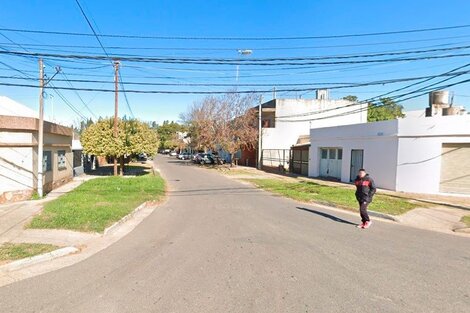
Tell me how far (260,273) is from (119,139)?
1965 centimetres

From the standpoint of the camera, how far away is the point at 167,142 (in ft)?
320

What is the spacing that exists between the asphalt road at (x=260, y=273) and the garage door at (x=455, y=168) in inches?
337

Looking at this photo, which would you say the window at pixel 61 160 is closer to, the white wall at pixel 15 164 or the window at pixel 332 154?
the white wall at pixel 15 164

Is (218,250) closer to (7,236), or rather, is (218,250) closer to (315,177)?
(7,236)

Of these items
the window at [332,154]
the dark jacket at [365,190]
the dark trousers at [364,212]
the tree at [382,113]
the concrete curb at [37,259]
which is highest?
the tree at [382,113]

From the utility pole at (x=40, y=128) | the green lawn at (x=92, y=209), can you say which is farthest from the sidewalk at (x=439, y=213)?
the utility pole at (x=40, y=128)

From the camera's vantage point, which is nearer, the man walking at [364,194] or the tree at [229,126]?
the man walking at [364,194]

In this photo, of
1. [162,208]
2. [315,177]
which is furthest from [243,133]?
[162,208]

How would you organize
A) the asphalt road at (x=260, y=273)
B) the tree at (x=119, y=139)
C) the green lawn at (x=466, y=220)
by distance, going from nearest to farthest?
the asphalt road at (x=260, y=273) → the green lawn at (x=466, y=220) → the tree at (x=119, y=139)

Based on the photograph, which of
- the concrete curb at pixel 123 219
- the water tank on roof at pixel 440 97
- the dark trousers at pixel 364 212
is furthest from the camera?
the water tank on roof at pixel 440 97

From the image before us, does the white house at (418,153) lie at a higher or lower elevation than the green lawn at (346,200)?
higher

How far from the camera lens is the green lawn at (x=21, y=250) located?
5762mm

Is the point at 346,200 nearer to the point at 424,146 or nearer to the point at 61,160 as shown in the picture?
the point at 424,146

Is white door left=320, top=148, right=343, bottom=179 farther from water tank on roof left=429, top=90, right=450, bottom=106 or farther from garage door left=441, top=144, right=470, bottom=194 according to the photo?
garage door left=441, top=144, right=470, bottom=194
